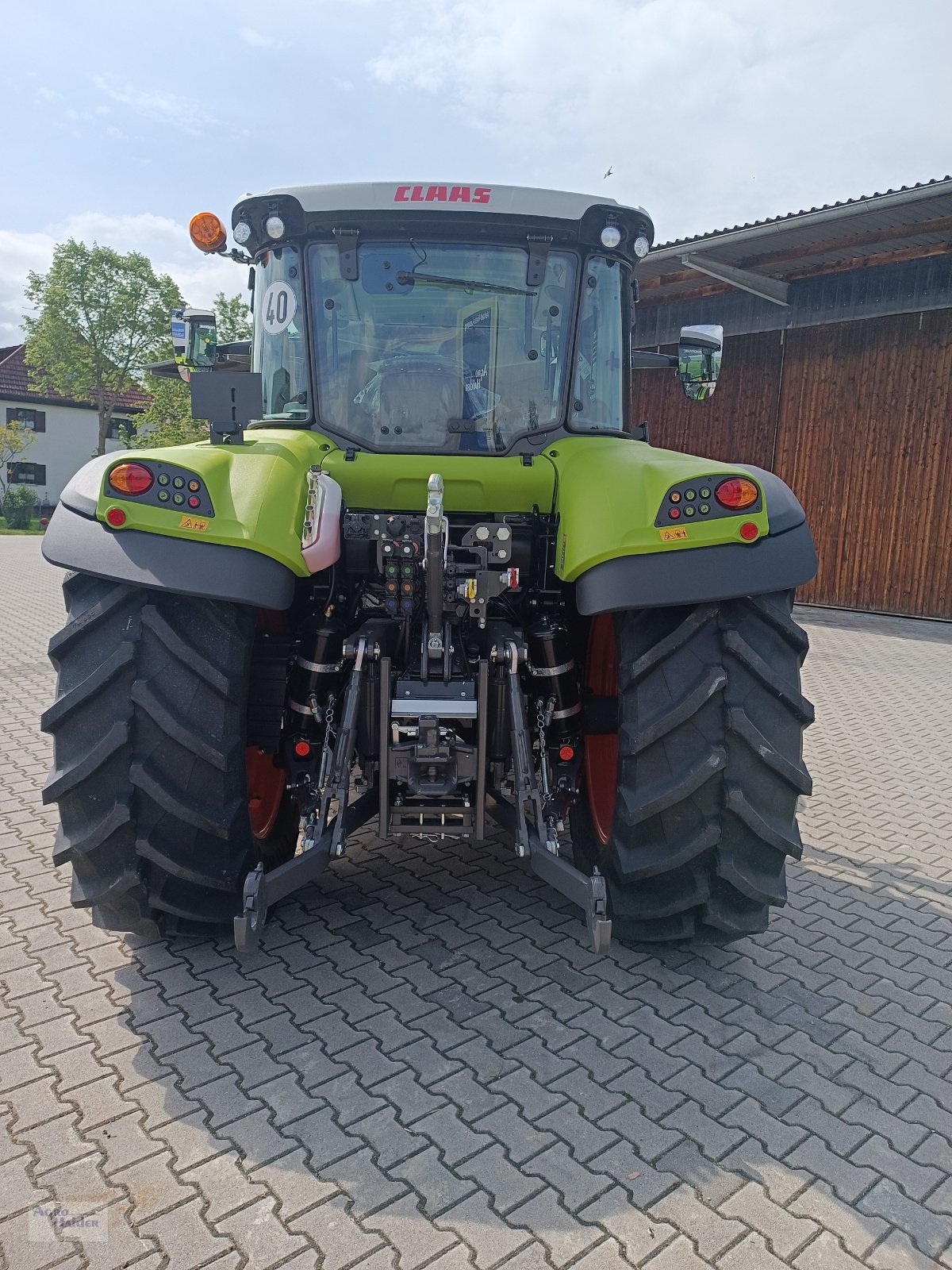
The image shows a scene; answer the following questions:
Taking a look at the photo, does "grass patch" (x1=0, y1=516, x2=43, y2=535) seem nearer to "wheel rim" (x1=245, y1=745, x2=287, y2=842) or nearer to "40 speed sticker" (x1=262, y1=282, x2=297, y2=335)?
"40 speed sticker" (x1=262, y1=282, x2=297, y2=335)

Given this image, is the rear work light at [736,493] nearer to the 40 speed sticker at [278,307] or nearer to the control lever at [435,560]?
the control lever at [435,560]

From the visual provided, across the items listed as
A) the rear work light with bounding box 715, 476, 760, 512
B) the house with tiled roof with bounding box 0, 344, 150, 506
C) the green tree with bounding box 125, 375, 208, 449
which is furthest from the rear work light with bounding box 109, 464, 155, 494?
the house with tiled roof with bounding box 0, 344, 150, 506

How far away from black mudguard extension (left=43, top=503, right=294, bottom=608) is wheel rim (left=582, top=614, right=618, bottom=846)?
137 centimetres

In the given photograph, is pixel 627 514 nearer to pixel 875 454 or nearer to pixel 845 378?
pixel 875 454

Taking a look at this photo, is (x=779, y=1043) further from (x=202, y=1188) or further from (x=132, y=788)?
(x=132, y=788)

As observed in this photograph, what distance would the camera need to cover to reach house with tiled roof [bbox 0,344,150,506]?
133 ft

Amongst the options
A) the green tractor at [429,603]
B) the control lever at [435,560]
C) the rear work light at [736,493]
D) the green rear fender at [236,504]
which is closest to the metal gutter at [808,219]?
the green tractor at [429,603]

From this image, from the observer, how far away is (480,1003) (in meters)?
2.94

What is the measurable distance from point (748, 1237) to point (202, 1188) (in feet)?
4.11

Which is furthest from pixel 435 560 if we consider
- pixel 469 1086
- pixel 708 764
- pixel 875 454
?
pixel 875 454

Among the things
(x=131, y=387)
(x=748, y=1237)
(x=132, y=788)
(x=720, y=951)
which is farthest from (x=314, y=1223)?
(x=131, y=387)

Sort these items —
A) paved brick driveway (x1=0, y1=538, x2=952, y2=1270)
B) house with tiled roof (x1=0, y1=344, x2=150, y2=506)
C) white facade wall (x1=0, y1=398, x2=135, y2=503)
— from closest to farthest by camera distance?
1. paved brick driveway (x1=0, y1=538, x2=952, y2=1270)
2. house with tiled roof (x1=0, y1=344, x2=150, y2=506)
3. white facade wall (x1=0, y1=398, x2=135, y2=503)

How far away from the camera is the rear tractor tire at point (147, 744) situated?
2705 millimetres

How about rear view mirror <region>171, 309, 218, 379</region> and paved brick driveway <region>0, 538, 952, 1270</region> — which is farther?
rear view mirror <region>171, 309, 218, 379</region>
